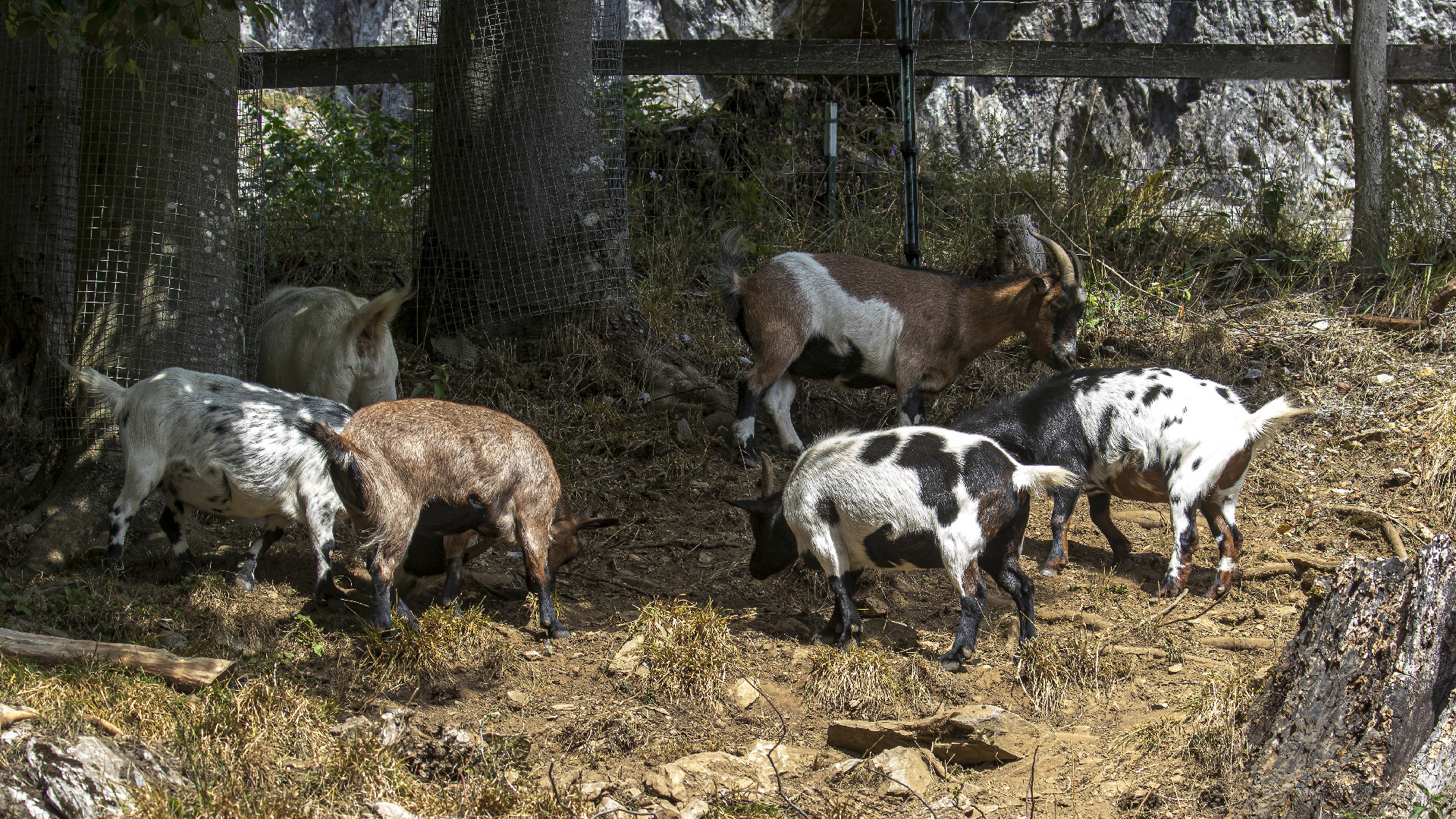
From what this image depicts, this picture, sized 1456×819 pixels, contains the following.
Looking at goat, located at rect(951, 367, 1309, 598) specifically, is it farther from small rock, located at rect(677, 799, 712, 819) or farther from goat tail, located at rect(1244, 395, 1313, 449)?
small rock, located at rect(677, 799, 712, 819)

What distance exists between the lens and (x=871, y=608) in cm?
567

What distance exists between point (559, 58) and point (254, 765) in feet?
17.6

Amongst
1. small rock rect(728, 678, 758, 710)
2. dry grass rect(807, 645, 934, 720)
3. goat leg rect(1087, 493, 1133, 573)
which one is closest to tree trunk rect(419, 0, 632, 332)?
goat leg rect(1087, 493, 1133, 573)

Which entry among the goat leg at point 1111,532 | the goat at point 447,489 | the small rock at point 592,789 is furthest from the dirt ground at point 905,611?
the goat at point 447,489

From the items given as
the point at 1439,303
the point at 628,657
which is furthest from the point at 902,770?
the point at 1439,303

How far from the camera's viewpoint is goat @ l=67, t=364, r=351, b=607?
5.46 metres

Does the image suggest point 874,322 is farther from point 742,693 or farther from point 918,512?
point 742,693

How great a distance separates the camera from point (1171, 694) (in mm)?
4754

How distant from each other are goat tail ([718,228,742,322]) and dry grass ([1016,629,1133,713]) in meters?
3.17

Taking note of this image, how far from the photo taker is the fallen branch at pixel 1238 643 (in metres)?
5.29

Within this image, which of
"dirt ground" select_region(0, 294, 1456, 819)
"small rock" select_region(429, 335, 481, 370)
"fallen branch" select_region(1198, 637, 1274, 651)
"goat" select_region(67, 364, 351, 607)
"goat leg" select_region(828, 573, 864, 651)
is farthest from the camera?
"small rock" select_region(429, 335, 481, 370)

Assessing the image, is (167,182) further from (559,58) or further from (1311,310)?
(1311,310)

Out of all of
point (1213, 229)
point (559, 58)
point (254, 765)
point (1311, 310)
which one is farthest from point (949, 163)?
point (254, 765)

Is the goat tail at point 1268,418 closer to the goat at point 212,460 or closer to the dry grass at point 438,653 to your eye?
the dry grass at point 438,653
